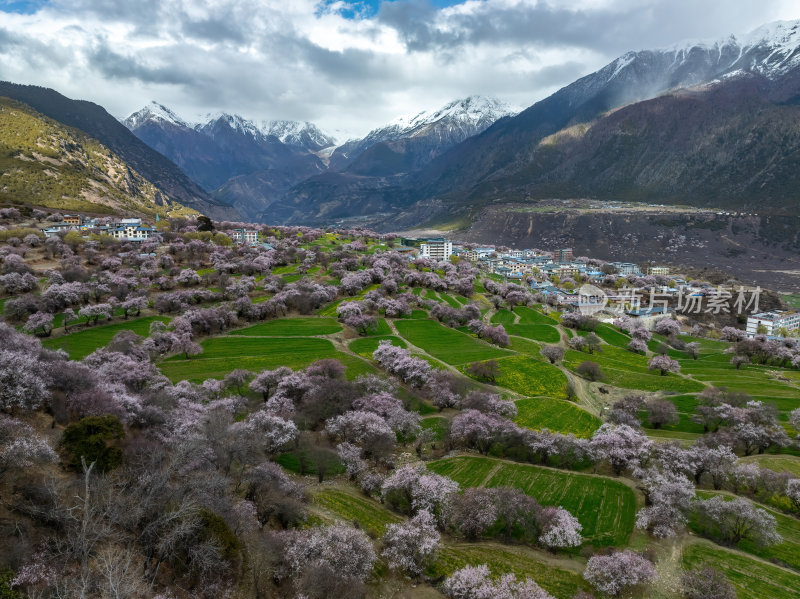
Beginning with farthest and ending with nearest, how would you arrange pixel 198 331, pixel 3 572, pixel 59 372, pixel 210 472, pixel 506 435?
1. pixel 198 331
2. pixel 506 435
3. pixel 59 372
4. pixel 210 472
5. pixel 3 572

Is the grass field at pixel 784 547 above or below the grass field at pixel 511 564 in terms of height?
below

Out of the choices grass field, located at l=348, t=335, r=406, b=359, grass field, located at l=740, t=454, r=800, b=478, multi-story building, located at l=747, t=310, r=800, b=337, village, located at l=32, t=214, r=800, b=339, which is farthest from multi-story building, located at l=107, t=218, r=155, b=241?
multi-story building, located at l=747, t=310, r=800, b=337

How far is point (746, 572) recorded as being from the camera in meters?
29.8

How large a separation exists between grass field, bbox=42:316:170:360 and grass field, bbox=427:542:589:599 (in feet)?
167

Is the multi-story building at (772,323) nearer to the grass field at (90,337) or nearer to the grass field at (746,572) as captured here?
the grass field at (746,572)

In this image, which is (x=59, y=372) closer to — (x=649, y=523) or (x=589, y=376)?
(x=649, y=523)

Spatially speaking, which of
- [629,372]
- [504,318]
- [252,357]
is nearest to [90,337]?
[252,357]

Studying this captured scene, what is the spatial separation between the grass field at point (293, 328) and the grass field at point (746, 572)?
191 ft

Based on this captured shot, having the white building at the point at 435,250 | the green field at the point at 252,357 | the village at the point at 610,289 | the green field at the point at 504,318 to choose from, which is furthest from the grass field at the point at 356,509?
the white building at the point at 435,250

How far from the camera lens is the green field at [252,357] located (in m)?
57.2

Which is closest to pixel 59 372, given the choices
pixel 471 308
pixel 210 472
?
pixel 210 472

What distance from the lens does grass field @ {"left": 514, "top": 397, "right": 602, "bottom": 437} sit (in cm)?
5212

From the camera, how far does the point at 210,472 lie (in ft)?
93.5

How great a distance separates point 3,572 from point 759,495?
52.4 metres
